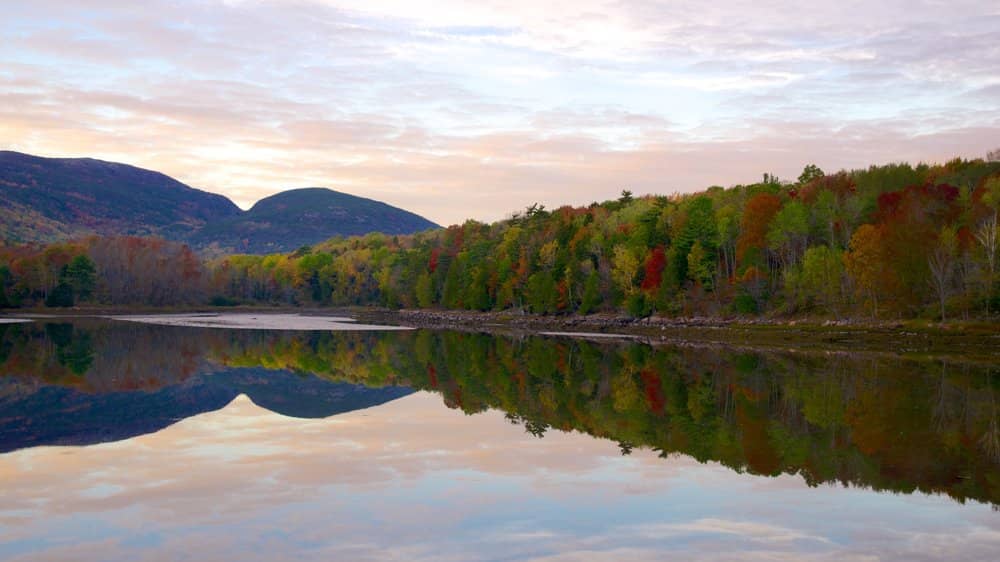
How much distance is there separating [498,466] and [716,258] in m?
76.7

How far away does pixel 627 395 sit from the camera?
107 feet

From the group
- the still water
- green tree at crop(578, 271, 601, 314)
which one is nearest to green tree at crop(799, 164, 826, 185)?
green tree at crop(578, 271, 601, 314)

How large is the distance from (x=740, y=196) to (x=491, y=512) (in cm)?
8894

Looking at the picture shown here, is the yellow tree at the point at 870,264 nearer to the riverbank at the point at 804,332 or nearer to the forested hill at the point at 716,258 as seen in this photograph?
the forested hill at the point at 716,258

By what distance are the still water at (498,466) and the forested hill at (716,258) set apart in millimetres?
27724

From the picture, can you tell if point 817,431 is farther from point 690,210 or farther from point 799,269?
point 690,210

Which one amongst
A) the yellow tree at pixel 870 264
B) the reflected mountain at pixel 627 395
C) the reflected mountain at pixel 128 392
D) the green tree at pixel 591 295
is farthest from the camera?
the green tree at pixel 591 295

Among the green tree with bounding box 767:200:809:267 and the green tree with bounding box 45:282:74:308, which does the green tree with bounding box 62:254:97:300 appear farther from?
the green tree with bounding box 767:200:809:267

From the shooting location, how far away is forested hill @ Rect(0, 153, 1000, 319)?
6594 cm

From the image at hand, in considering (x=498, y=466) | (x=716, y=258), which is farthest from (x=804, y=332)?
(x=498, y=466)

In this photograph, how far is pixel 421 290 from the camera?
139 meters

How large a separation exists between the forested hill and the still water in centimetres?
2772

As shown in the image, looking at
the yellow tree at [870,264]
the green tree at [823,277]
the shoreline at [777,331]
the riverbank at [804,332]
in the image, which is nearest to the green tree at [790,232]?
the green tree at [823,277]

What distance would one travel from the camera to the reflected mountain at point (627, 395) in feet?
68.1
